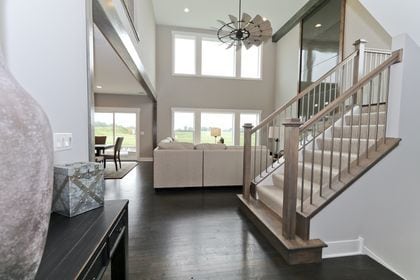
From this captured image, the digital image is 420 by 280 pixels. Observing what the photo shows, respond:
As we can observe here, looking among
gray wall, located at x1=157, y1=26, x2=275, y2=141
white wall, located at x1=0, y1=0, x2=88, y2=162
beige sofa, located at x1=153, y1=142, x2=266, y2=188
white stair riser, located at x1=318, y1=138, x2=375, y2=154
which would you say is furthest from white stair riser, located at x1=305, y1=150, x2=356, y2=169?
gray wall, located at x1=157, y1=26, x2=275, y2=141

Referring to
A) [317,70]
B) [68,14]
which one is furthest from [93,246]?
[317,70]

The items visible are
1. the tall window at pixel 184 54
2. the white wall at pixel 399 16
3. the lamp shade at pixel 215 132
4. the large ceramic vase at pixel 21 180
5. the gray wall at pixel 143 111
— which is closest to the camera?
the large ceramic vase at pixel 21 180

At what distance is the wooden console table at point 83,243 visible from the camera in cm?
79

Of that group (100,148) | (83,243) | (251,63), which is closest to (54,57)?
(83,243)

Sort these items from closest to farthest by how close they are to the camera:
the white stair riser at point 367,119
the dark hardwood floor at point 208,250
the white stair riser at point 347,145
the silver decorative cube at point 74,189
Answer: the silver decorative cube at point 74,189
the dark hardwood floor at point 208,250
the white stair riser at point 347,145
the white stair riser at point 367,119

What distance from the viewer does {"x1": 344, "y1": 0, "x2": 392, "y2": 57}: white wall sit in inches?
175

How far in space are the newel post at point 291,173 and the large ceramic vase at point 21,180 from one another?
1904mm

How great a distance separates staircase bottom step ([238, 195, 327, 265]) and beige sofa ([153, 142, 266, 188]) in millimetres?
1603

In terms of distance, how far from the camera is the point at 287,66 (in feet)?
25.6

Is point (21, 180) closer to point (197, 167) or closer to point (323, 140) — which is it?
→ point (323, 140)

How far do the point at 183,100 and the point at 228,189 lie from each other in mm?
4763

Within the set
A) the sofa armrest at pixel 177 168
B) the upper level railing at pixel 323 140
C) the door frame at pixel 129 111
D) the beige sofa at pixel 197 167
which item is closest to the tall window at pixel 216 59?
the door frame at pixel 129 111

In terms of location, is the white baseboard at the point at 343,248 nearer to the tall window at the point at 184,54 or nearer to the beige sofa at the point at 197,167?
the beige sofa at the point at 197,167

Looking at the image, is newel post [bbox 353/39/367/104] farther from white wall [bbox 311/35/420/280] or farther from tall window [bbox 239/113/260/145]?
tall window [bbox 239/113/260/145]
